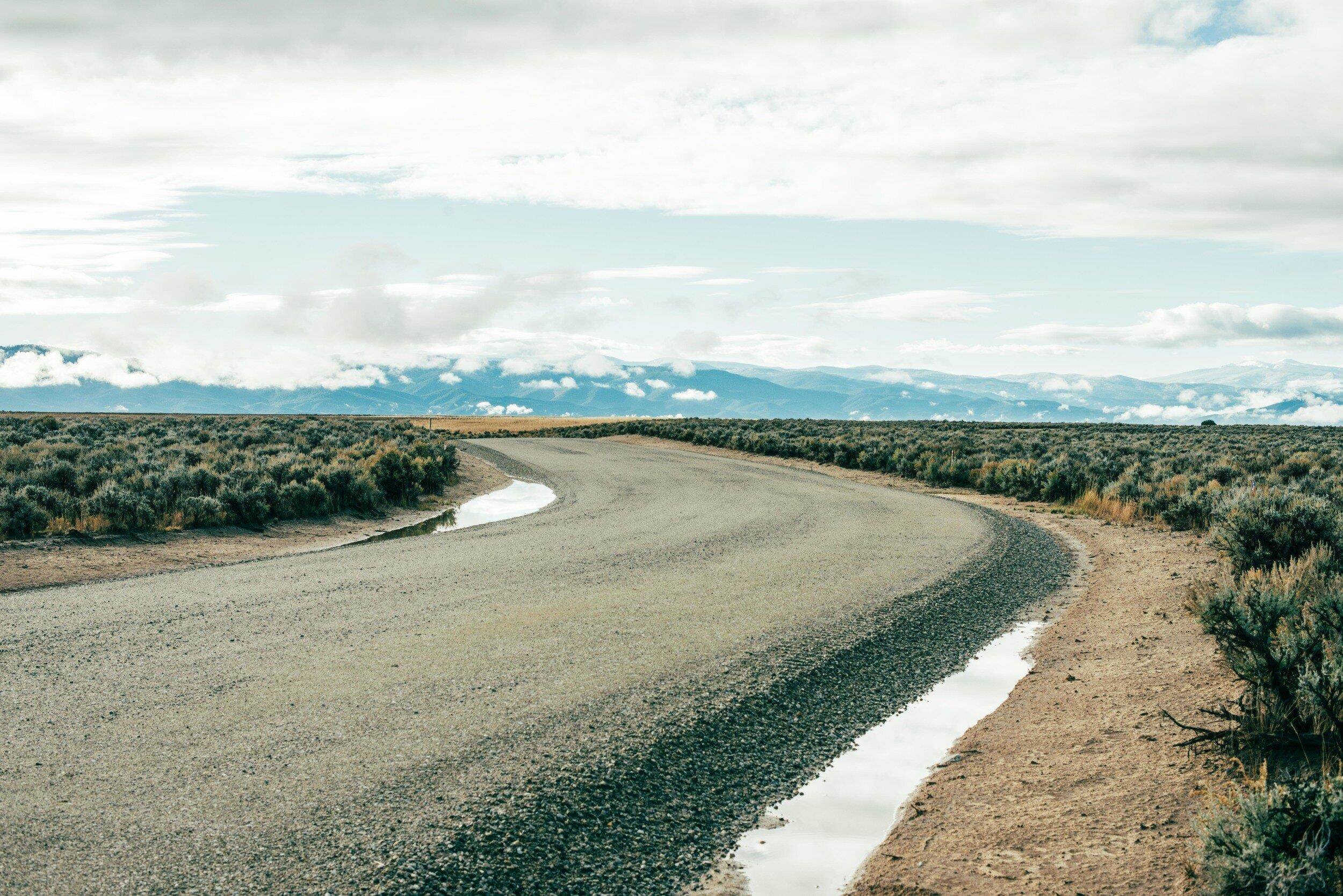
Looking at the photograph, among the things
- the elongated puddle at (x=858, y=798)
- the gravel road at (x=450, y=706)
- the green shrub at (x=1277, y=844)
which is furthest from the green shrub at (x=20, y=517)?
the green shrub at (x=1277, y=844)

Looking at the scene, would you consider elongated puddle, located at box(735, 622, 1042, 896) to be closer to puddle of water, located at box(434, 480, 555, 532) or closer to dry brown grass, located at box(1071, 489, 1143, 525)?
puddle of water, located at box(434, 480, 555, 532)

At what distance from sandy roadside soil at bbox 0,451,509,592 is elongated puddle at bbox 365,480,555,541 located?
52 centimetres

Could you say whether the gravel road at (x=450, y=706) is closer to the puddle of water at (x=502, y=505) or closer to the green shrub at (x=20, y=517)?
the green shrub at (x=20, y=517)

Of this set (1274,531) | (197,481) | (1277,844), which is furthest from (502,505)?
(1277,844)

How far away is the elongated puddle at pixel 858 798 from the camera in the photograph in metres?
4.61

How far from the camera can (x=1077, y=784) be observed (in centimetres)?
546

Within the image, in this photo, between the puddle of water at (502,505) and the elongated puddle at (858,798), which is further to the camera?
the puddle of water at (502,505)

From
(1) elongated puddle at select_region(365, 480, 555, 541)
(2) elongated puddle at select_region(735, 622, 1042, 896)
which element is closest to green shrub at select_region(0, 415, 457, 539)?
(1) elongated puddle at select_region(365, 480, 555, 541)

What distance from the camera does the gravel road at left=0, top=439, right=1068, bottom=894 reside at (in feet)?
14.4

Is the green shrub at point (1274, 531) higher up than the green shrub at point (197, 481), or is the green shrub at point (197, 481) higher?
the green shrub at point (1274, 531)

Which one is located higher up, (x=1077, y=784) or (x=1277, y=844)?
(x=1277, y=844)

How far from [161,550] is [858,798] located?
42.2ft

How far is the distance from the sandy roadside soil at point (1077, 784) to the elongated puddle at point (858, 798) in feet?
0.40

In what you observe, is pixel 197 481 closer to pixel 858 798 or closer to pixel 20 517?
pixel 20 517
